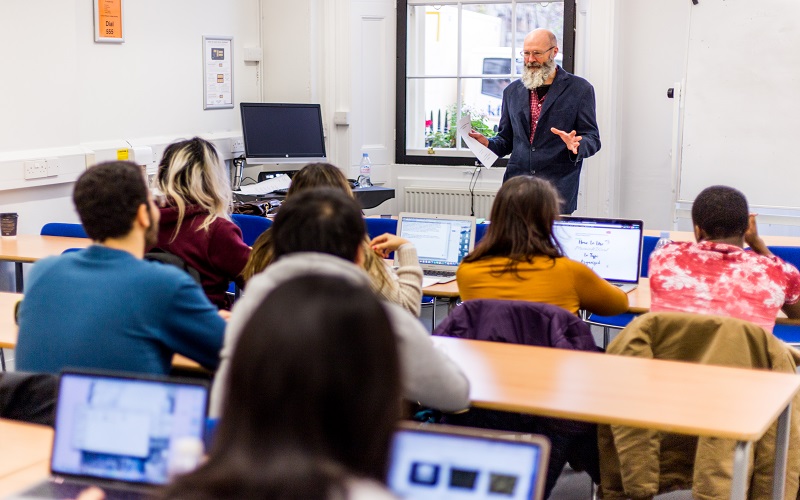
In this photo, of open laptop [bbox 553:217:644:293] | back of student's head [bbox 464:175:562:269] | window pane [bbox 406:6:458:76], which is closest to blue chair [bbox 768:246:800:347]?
open laptop [bbox 553:217:644:293]

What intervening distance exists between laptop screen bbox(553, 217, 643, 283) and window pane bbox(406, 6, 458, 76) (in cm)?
350

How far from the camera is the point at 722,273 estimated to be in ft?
10.2

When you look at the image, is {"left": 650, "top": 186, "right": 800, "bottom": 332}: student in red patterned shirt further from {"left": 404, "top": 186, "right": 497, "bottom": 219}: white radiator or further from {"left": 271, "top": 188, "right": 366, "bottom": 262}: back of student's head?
{"left": 404, "top": 186, "right": 497, "bottom": 219}: white radiator

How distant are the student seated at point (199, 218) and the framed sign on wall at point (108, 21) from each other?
7.91 feet

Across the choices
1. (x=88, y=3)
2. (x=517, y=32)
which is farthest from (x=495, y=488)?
(x=517, y=32)

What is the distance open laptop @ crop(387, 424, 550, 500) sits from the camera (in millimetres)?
1663

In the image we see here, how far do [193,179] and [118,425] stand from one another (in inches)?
74.1

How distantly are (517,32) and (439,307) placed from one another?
→ 2.10 metres

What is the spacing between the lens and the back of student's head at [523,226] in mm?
3100

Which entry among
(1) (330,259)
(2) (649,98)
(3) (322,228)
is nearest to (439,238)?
(3) (322,228)

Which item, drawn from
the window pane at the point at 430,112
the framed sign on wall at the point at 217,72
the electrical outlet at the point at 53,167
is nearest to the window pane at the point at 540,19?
the window pane at the point at 430,112

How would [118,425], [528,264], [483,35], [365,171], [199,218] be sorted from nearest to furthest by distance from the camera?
[118,425]
[528,264]
[199,218]
[483,35]
[365,171]

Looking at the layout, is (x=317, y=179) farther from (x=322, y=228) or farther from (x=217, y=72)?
(x=217, y=72)

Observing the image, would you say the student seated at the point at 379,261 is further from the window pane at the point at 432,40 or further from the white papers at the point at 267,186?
the window pane at the point at 432,40
